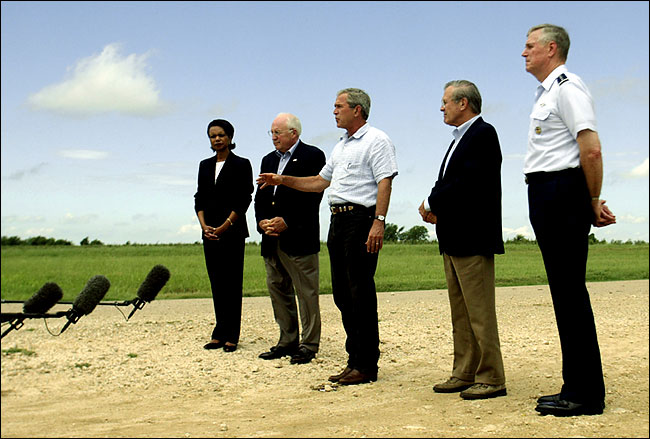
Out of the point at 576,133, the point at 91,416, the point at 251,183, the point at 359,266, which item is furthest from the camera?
the point at 251,183

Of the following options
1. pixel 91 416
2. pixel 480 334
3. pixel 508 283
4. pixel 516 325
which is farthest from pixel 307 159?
pixel 508 283

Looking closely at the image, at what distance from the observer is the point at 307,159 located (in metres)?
→ 6.98

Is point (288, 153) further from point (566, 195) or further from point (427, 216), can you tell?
point (566, 195)

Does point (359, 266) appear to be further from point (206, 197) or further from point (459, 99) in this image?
point (206, 197)

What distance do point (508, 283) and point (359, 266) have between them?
12.2 m

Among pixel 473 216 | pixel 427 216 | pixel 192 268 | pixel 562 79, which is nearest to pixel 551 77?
pixel 562 79

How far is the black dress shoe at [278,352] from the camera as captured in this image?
720 centimetres

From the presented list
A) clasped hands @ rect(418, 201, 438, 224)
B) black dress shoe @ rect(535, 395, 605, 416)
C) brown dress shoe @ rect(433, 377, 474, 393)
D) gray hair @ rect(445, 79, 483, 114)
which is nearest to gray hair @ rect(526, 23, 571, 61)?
gray hair @ rect(445, 79, 483, 114)

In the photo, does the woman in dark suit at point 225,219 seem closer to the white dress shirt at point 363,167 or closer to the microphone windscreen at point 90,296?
the white dress shirt at point 363,167

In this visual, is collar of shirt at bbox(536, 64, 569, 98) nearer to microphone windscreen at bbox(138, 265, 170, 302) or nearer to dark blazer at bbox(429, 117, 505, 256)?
dark blazer at bbox(429, 117, 505, 256)

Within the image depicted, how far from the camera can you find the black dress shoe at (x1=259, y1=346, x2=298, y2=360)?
720cm

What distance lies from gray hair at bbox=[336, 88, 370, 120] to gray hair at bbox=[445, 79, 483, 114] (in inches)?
38.3

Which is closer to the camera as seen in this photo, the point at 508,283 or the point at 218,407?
the point at 218,407

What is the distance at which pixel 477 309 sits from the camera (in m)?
A: 5.20
